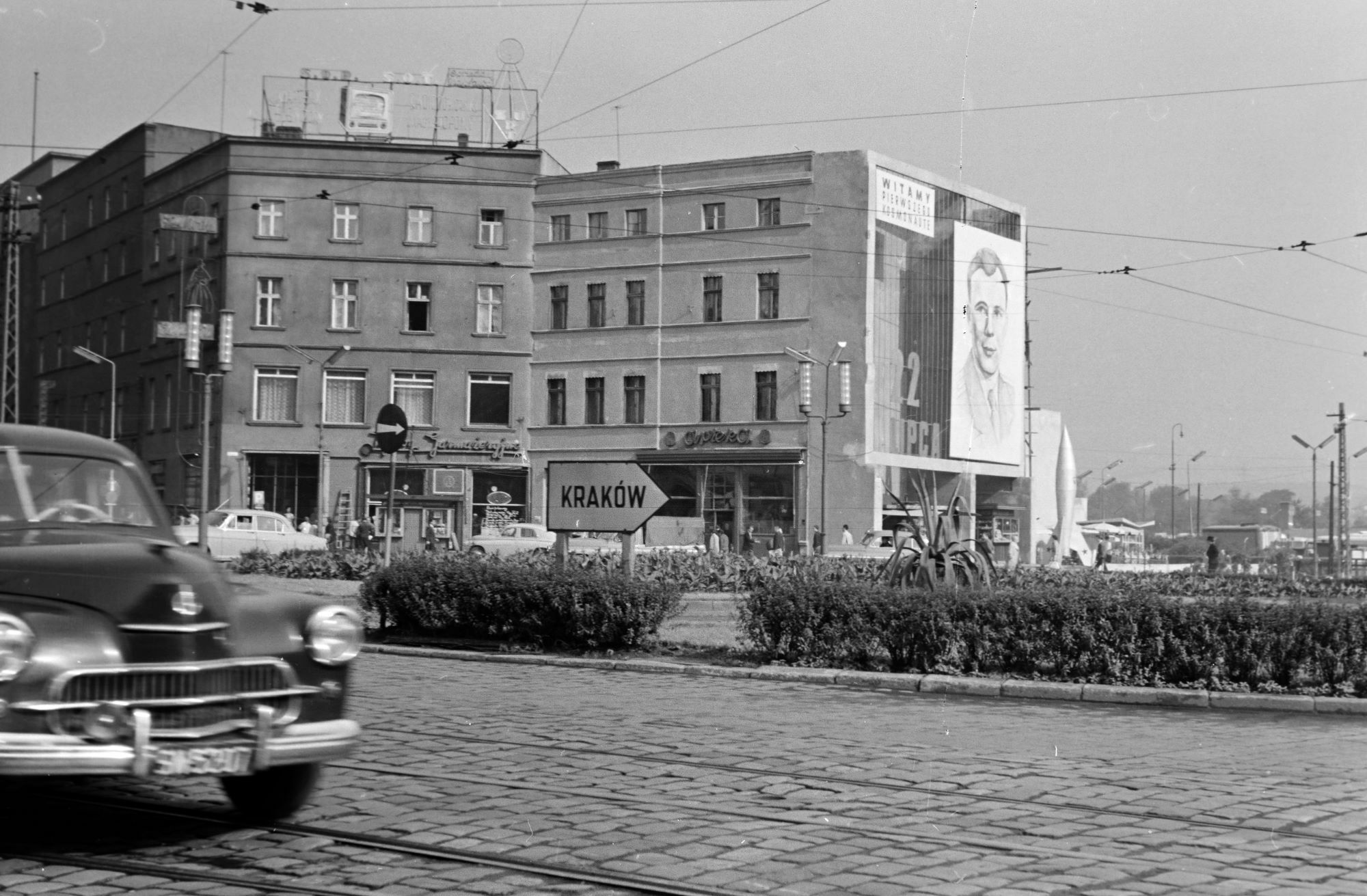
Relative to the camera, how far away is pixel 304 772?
6.99m

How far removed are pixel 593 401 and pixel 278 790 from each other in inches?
1972

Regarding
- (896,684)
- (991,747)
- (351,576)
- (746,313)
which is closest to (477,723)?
(991,747)

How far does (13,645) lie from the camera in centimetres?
590

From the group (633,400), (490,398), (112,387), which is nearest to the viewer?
(633,400)

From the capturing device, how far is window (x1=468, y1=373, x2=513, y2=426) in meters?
56.2

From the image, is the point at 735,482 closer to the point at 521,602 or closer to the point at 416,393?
the point at 416,393

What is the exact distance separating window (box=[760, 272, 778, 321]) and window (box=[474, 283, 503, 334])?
9.73 metres

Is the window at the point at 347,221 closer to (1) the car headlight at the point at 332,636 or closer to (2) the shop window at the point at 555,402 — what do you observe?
(2) the shop window at the point at 555,402

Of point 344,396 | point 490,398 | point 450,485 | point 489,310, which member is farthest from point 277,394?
point 489,310

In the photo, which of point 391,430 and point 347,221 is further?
point 347,221

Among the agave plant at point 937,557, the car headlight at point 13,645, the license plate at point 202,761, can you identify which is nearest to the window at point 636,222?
the agave plant at point 937,557

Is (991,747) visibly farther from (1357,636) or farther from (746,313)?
(746,313)

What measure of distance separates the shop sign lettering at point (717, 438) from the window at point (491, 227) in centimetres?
951

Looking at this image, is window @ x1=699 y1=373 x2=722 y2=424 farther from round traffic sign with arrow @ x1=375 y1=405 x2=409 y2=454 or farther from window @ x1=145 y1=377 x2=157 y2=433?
round traffic sign with arrow @ x1=375 y1=405 x2=409 y2=454
